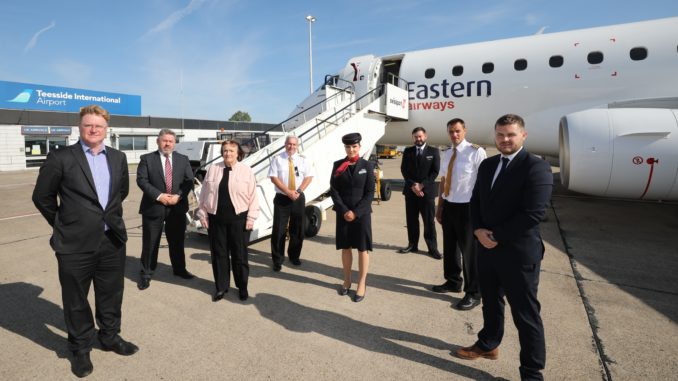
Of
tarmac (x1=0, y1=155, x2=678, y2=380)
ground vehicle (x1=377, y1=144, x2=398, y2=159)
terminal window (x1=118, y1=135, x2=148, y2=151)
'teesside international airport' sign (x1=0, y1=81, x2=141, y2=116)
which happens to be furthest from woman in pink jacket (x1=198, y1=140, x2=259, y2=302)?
'teesside international airport' sign (x1=0, y1=81, x2=141, y2=116)

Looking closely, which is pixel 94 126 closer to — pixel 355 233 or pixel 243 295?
pixel 243 295

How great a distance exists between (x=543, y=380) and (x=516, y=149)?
5.38 ft

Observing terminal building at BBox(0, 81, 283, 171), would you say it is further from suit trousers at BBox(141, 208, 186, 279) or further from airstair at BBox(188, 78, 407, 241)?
suit trousers at BBox(141, 208, 186, 279)

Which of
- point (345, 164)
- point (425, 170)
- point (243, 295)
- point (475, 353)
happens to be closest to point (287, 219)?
point (243, 295)

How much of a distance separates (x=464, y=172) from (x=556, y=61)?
6529 millimetres

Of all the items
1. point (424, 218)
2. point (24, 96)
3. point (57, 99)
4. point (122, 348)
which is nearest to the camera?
point (122, 348)

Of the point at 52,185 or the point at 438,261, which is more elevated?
the point at 52,185

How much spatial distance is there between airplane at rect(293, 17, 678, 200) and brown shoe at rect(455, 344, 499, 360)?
494 centimetres

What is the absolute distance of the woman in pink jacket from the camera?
3.78 meters

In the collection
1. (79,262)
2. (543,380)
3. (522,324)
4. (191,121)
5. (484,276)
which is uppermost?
(191,121)

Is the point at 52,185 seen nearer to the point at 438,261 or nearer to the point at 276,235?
the point at 276,235

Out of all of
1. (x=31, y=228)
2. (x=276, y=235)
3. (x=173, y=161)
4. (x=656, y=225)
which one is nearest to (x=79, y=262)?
(x=173, y=161)

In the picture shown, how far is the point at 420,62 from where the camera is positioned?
34.0ft

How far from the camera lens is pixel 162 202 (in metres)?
4.20
